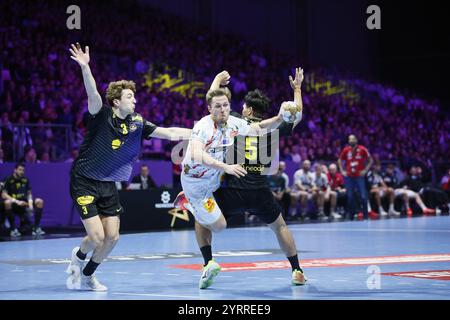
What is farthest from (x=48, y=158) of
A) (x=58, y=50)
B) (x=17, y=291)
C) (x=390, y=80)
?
(x=390, y=80)

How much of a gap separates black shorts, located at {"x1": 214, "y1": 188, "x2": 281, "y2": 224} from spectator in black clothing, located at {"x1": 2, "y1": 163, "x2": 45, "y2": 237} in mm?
9815

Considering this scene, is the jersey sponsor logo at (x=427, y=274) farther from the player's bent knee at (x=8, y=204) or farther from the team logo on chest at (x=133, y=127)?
the player's bent knee at (x=8, y=204)

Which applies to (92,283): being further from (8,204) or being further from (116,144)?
(8,204)

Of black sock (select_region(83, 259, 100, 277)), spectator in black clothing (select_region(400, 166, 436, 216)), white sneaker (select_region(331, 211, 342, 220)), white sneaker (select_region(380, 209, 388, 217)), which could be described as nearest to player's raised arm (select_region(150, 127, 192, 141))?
black sock (select_region(83, 259, 100, 277))

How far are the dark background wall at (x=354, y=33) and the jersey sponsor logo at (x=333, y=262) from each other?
89.3 feet

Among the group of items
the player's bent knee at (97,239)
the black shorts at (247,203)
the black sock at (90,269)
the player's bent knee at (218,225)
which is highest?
the black shorts at (247,203)

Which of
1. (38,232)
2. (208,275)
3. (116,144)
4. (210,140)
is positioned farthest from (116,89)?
(38,232)

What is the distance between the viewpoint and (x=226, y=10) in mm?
39562

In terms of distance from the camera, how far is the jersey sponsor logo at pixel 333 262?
1127 centimetres

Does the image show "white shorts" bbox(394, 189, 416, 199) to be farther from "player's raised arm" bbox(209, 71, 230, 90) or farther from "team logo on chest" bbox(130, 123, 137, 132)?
"team logo on chest" bbox(130, 123, 137, 132)

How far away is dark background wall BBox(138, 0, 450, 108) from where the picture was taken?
1594 inches

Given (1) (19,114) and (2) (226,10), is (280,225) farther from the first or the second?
(2) (226,10)

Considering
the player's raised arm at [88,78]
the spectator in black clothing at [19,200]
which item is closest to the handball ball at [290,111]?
the player's raised arm at [88,78]
